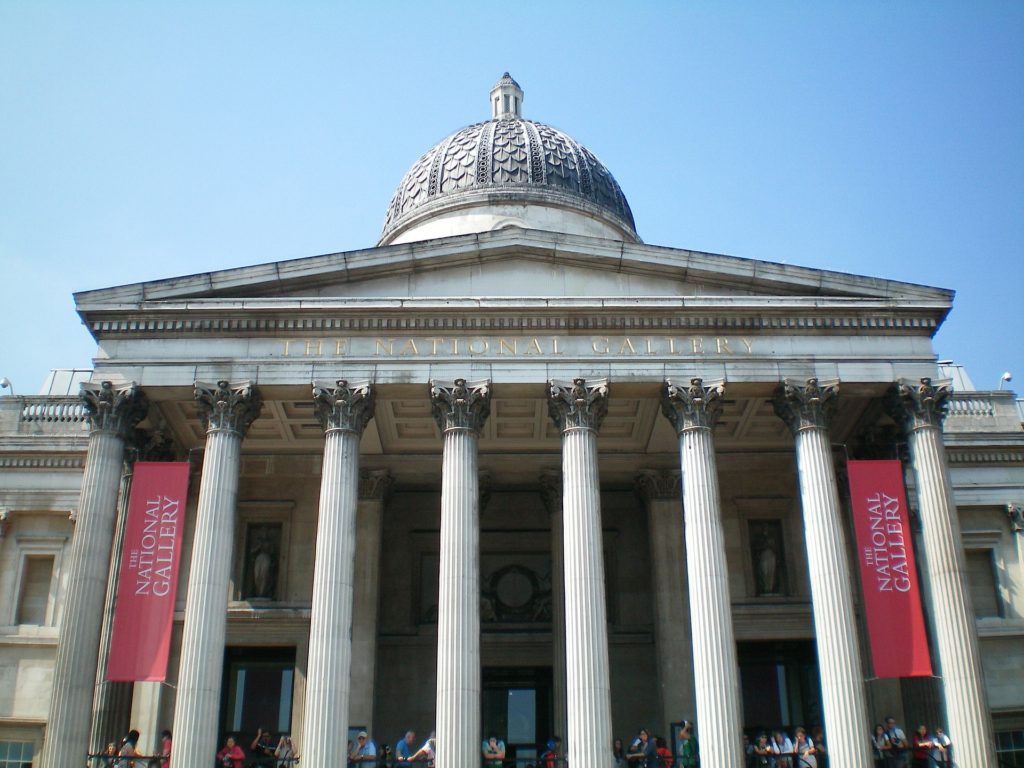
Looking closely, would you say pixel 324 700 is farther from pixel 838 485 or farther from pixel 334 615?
pixel 838 485

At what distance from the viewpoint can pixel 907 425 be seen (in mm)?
24875

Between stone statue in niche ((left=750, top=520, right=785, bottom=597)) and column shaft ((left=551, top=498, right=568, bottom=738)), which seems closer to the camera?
column shaft ((left=551, top=498, right=568, bottom=738))

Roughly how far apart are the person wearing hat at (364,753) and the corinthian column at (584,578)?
414 cm

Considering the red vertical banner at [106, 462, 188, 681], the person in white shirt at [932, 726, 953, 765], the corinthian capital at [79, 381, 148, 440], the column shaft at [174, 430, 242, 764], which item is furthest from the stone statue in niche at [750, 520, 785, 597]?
the corinthian capital at [79, 381, 148, 440]

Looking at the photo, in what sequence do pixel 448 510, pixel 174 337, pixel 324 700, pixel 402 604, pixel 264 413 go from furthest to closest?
pixel 402 604
pixel 264 413
pixel 174 337
pixel 448 510
pixel 324 700

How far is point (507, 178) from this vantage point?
3484 centimetres

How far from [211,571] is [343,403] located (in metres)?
4.58

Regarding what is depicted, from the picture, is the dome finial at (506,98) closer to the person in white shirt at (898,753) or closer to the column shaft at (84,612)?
the column shaft at (84,612)

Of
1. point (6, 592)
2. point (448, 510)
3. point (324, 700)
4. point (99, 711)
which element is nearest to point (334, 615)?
point (324, 700)

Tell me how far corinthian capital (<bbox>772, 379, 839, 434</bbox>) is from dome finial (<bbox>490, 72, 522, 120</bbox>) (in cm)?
1851

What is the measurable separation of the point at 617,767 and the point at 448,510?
6.36 metres

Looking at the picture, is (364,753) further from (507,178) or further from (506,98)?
(506,98)

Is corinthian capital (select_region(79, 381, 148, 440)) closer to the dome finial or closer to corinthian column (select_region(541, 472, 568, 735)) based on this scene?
corinthian column (select_region(541, 472, 568, 735))

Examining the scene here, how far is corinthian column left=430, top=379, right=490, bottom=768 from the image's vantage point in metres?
21.7
